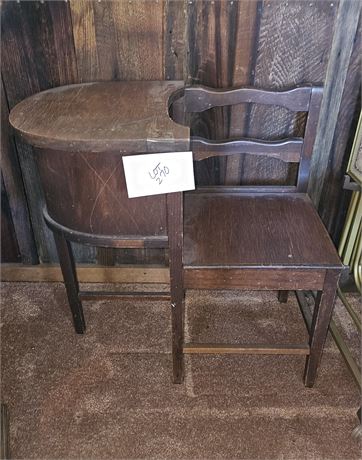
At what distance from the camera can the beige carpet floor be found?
49.7 inches

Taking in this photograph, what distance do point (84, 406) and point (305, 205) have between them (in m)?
0.93

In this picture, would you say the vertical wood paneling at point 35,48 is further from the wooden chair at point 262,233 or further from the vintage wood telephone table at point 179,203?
the wooden chair at point 262,233

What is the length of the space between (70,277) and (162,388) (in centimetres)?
47

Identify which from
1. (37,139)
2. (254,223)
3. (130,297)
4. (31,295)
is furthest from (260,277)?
(31,295)

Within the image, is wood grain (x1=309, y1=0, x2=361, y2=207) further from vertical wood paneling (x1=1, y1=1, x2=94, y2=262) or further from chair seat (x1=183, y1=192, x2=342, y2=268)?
vertical wood paneling (x1=1, y1=1, x2=94, y2=262)

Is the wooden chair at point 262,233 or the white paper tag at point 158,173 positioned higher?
the white paper tag at point 158,173

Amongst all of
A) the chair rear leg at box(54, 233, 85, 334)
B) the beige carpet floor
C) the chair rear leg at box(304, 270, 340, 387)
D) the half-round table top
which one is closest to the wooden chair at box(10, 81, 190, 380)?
the half-round table top

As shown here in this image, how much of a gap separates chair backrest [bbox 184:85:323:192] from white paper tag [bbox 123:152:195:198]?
32 cm

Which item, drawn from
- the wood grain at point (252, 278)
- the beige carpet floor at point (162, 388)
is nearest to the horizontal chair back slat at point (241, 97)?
the wood grain at point (252, 278)

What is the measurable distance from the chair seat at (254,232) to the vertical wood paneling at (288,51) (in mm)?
260

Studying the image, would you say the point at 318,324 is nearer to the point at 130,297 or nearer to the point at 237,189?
the point at 237,189

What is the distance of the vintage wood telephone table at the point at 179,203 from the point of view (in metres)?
1.05

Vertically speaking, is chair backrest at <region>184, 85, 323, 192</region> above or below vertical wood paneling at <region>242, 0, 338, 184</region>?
below

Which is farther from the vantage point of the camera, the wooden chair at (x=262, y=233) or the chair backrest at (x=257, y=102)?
the chair backrest at (x=257, y=102)
